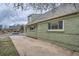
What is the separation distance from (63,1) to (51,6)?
0.32 metres

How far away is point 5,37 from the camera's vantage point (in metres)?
5.31

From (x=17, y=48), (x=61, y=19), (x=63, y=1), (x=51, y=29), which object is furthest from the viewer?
(x=51, y=29)

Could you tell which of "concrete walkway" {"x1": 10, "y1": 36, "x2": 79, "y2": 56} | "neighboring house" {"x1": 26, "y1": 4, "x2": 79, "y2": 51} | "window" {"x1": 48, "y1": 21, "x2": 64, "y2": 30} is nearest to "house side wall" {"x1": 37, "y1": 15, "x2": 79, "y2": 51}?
"neighboring house" {"x1": 26, "y1": 4, "x2": 79, "y2": 51}

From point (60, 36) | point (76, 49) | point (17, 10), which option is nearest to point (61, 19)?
point (60, 36)

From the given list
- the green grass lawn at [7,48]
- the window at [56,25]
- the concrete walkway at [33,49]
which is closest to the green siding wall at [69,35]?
the window at [56,25]

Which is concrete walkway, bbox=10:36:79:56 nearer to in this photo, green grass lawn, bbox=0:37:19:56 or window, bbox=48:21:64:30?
green grass lawn, bbox=0:37:19:56

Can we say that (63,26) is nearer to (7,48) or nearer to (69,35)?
(69,35)

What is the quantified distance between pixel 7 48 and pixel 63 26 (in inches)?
68.4

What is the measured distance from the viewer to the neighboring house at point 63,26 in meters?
5.51

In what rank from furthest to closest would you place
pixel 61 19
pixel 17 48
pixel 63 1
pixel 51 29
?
pixel 51 29 < pixel 61 19 < pixel 17 48 < pixel 63 1

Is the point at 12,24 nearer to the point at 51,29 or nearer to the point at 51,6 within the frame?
the point at 51,6

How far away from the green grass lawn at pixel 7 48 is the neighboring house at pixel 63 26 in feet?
2.40

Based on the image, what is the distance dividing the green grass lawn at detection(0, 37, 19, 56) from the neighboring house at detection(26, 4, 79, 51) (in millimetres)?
730

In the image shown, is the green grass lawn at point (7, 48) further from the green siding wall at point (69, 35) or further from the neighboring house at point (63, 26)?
the green siding wall at point (69, 35)
